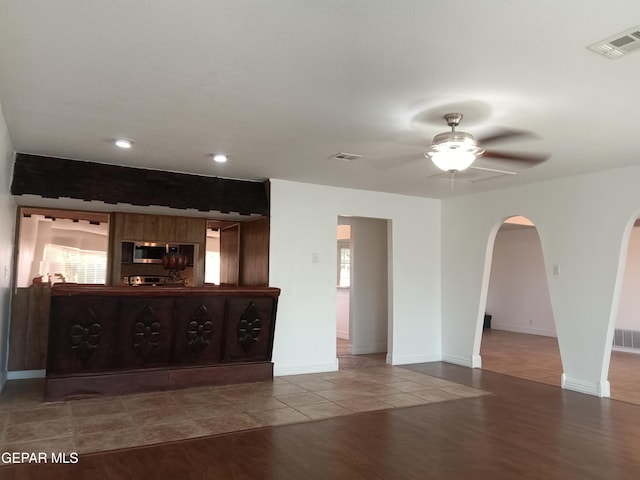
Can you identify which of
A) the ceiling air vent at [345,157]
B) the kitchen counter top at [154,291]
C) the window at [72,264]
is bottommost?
the kitchen counter top at [154,291]

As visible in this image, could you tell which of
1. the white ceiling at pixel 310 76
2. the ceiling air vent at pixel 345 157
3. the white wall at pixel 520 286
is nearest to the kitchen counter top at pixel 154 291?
the white ceiling at pixel 310 76

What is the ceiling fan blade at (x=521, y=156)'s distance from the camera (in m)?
4.54

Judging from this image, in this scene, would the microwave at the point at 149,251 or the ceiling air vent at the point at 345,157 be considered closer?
the ceiling air vent at the point at 345,157

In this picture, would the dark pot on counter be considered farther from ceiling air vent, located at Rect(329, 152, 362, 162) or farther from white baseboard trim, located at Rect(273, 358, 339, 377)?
ceiling air vent, located at Rect(329, 152, 362, 162)

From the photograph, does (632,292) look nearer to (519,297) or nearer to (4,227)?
(519,297)

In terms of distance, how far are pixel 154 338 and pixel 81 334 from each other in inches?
27.6

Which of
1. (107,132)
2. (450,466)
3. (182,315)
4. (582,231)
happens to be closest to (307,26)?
(107,132)

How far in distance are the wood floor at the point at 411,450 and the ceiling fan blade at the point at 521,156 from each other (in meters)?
2.46

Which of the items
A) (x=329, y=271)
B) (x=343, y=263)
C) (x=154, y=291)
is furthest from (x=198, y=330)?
(x=343, y=263)

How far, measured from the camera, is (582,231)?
5289 mm

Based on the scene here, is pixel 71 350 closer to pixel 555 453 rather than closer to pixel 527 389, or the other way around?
pixel 555 453

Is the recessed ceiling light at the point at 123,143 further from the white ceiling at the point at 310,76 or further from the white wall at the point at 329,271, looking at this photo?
the white wall at the point at 329,271

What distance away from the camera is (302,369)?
5.97 m

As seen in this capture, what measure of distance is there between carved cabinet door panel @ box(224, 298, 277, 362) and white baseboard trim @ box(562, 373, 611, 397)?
3.49 metres
